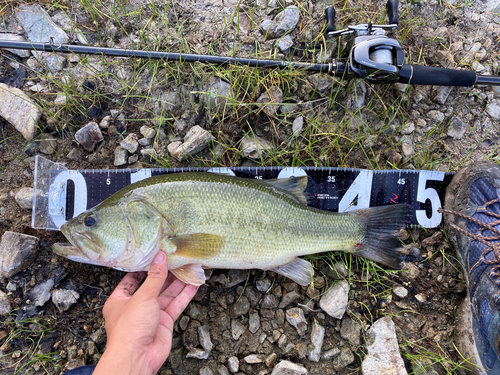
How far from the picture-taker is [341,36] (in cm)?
345

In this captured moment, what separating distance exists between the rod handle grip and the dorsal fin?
153 cm

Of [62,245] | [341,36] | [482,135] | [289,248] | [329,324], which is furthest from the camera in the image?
[482,135]

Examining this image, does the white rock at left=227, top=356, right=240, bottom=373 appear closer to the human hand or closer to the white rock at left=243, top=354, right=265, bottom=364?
the white rock at left=243, top=354, right=265, bottom=364

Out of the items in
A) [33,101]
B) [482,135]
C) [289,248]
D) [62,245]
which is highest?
[33,101]

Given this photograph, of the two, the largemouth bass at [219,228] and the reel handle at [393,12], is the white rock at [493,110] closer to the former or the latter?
the reel handle at [393,12]

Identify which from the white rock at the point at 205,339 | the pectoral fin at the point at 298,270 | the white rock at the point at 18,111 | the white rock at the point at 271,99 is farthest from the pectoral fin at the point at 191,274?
the white rock at the point at 18,111

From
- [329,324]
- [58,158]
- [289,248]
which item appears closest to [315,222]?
[289,248]

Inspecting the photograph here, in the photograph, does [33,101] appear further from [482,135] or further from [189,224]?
[482,135]

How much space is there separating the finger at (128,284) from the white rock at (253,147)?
5.53ft

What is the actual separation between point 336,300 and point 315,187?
3.96 feet

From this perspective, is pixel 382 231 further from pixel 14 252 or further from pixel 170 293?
pixel 14 252

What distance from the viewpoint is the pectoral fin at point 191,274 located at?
2.87 m

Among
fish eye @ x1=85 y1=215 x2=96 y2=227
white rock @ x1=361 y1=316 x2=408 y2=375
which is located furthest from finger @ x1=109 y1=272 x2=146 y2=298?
white rock @ x1=361 y1=316 x2=408 y2=375

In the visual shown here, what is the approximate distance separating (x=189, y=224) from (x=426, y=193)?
2.66 meters
